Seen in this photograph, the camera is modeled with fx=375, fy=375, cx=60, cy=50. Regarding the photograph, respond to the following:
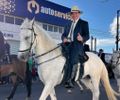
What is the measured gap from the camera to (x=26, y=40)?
832 centimetres

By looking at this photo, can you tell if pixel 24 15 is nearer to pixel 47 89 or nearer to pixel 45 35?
pixel 45 35

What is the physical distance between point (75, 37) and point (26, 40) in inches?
73.8

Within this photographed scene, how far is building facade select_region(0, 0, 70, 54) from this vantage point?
38312 millimetres

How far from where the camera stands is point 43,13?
4541 cm

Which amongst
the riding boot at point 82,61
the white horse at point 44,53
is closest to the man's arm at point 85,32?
the riding boot at point 82,61

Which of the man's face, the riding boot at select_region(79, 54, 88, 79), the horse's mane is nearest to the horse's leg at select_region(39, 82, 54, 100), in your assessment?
the horse's mane

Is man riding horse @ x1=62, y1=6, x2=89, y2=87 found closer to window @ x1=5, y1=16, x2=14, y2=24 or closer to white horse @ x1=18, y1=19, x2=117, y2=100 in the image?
white horse @ x1=18, y1=19, x2=117, y2=100

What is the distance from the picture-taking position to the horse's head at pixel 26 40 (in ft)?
27.2

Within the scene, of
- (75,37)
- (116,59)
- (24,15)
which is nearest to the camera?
(75,37)

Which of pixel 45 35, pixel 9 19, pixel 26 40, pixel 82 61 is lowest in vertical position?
pixel 82 61

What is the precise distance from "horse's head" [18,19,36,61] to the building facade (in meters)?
26.5

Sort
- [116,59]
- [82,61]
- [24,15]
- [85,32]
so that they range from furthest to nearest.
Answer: [24,15] → [116,59] → [82,61] → [85,32]

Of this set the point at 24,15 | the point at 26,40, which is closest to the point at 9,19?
the point at 24,15

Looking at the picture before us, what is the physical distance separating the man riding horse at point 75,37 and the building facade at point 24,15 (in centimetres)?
2530
